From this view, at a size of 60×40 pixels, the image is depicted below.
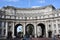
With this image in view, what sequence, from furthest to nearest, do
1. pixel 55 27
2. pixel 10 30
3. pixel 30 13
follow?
1. pixel 30 13
2. pixel 10 30
3. pixel 55 27

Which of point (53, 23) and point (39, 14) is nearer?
point (53, 23)

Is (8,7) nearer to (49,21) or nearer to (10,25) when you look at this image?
(10,25)

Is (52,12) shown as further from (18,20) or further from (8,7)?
(8,7)

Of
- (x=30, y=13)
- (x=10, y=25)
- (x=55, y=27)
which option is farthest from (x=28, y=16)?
(x=55, y=27)

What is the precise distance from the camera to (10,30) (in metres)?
77.6

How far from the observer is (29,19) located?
258 feet

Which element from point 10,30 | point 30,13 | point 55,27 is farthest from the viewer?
point 30,13

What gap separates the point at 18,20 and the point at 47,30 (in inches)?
637

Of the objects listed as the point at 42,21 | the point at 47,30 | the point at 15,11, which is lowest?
the point at 47,30

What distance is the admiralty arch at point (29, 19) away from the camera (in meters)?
73.6

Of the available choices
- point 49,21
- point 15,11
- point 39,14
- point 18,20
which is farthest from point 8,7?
point 49,21

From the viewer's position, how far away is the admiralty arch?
242ft

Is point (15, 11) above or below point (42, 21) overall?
above

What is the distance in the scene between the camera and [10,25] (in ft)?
255
